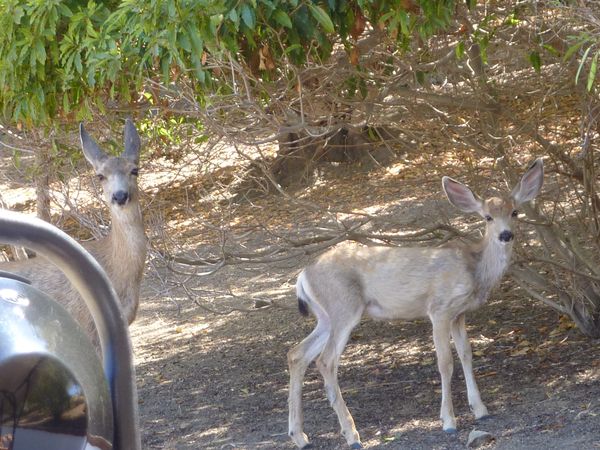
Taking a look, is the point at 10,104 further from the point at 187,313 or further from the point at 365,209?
the point at 365,209

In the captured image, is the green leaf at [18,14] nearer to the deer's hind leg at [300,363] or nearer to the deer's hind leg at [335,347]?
the deer's hind leg at [300,363]

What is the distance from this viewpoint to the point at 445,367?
26.4 ft

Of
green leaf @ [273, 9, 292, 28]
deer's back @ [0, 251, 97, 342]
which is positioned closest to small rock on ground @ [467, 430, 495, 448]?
deer's back @ [0, 251, 97, 342]

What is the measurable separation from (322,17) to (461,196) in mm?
3000

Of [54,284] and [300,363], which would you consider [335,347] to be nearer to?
[300,363]

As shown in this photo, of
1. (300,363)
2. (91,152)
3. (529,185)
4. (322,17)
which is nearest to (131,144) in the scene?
(91,152)

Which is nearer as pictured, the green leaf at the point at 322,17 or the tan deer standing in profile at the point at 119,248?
the green leaf at the point at 322,17

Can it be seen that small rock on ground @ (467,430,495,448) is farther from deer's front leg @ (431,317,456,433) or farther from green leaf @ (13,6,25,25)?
green leaf @ (13,6,25,25)

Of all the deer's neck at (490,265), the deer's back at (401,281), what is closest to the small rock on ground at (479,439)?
the deer's back at (401,281)

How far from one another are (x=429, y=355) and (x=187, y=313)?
12.3ft

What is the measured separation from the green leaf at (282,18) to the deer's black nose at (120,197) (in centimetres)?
256

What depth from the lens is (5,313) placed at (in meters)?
2.03

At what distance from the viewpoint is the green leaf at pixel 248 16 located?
589 centimetres

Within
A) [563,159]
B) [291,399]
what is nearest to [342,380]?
[291,399]
